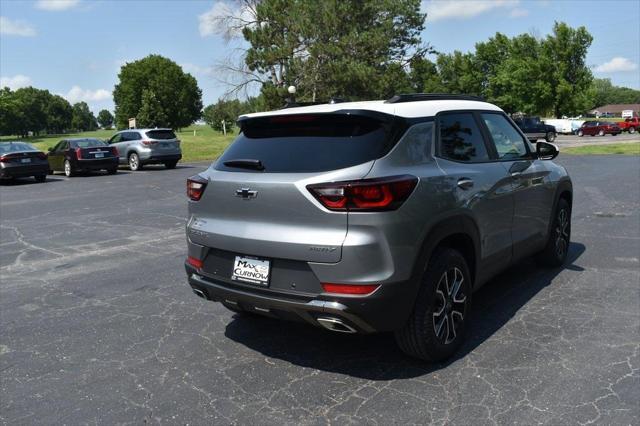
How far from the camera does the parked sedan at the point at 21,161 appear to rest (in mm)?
17891

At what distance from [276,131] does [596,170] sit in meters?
16.5

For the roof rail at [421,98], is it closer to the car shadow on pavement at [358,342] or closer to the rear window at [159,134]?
the car shadow on pavement at [358,342]

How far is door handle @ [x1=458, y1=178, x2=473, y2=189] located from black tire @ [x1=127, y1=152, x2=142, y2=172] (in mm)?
20620

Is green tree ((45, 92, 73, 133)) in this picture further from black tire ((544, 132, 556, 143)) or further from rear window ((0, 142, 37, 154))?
rear window ((0, 142, 37, 154))

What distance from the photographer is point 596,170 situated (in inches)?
691

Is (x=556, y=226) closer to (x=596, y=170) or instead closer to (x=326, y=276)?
(x=326, y=276)

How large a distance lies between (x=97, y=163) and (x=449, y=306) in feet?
64.2

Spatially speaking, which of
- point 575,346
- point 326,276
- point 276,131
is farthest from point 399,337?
point 276,131

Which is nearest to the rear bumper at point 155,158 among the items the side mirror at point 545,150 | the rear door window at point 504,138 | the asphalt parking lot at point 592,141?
the side mirror at point 545,150

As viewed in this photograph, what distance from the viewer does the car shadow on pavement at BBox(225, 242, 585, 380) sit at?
145 inches

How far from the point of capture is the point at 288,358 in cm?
386

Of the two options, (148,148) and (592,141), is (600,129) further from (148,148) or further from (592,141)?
(148,148)

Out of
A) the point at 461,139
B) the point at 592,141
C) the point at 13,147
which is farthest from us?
the point at 592,141

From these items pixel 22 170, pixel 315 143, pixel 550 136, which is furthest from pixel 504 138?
pixel 550 136
